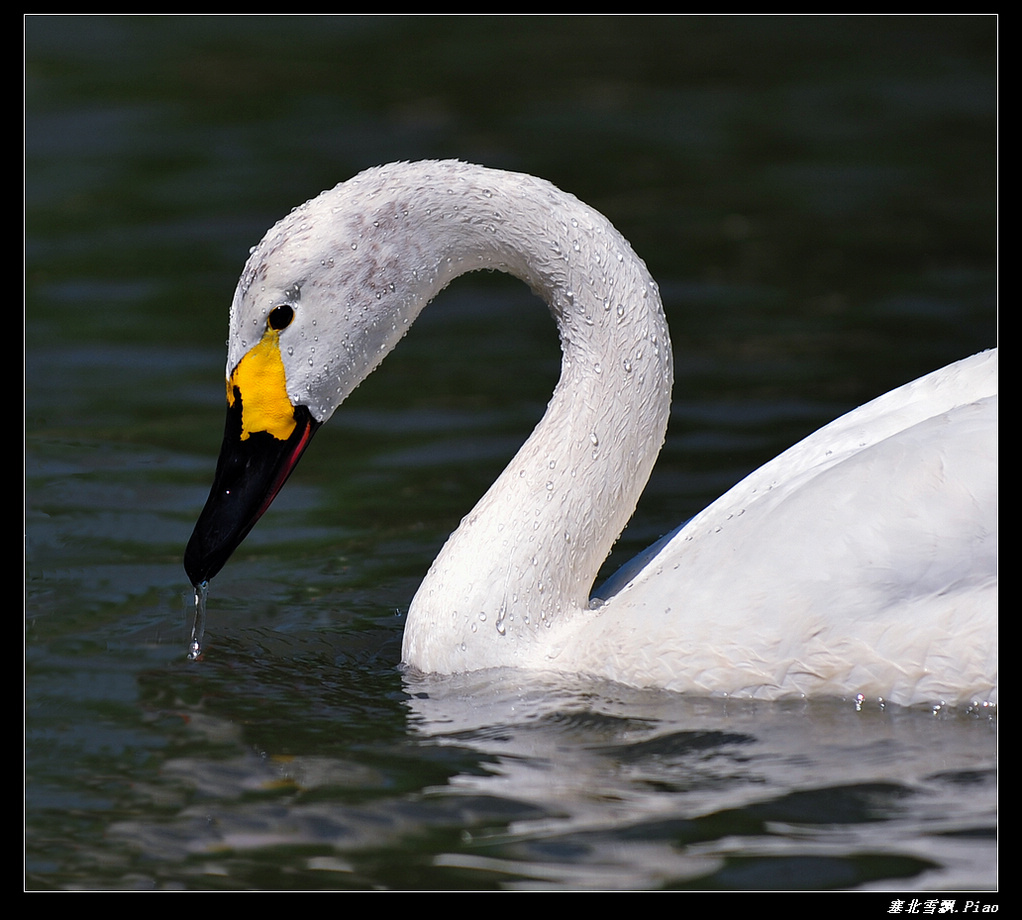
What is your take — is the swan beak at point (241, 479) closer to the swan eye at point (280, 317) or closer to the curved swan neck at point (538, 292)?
the curved swan neck at point (538, 292)

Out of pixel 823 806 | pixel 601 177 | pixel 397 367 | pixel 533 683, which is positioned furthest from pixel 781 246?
pixel 823 806

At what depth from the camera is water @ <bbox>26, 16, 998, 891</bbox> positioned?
4.65 metres

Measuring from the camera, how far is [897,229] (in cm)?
1177

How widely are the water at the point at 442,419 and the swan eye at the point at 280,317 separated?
1.19m

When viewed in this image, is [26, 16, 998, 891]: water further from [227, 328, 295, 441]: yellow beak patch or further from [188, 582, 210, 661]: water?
[227, 328, 295, 441]: yellow beak patch

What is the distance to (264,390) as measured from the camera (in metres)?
5.61

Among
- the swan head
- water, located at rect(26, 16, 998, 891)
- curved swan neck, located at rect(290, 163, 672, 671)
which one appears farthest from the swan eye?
water, located at rect(26, 16, 998, 891)

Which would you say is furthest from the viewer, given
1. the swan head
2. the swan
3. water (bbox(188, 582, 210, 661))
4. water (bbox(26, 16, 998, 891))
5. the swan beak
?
water (bbox(188, 582, 210, 661))

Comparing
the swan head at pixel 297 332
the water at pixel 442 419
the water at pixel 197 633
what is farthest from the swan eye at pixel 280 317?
the water at pixel 442 419

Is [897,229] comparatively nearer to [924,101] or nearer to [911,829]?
[924,101]

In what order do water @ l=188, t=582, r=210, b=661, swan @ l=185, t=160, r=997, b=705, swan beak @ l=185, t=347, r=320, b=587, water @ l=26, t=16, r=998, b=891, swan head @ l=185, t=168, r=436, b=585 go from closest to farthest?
water @ l=26, t=16, r=998, b=891, swan @ l=185, t=160, r=997, b=705, swan head @ l=185, t=168, r=436, b=585, swan beak @ l=185, t=347, r=320, b=587, water @ l=188, t=582, r=210, b=661

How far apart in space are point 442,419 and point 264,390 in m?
3.19

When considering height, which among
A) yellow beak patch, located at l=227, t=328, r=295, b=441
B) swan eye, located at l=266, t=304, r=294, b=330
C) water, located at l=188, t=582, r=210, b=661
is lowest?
water, located at l=188, t=582, r=210, b=661

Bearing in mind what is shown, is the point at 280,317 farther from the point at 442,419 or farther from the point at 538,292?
the point at 442,419
